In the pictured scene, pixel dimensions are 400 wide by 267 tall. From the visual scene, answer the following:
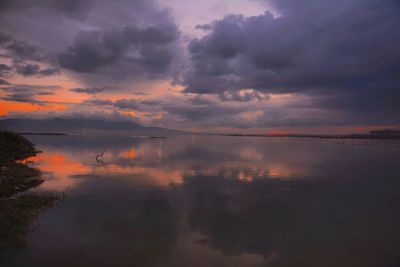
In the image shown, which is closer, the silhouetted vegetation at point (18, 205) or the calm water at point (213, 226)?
the calm water at point (213, 226)

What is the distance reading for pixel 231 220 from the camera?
18.6 meters

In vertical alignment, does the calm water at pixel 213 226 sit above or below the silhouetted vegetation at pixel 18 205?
below

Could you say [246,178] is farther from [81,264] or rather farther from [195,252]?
[81,264]

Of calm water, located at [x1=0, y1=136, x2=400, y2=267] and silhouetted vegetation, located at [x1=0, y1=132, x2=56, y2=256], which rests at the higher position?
silhouetted vegetation, located at [x1=0, y1=132, x2=56, y2=256]

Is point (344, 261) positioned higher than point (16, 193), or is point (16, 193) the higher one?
point (16, 193)

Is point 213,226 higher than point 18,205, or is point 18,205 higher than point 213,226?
point 18,205

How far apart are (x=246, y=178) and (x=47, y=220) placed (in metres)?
24.9

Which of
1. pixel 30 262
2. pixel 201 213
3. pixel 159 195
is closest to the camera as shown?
pixel 30 262

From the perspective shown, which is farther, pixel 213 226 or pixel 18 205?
pixel 18 205

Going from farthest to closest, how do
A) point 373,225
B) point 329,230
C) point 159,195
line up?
1. point 159,195
2. point 373,225
3. point 329,230

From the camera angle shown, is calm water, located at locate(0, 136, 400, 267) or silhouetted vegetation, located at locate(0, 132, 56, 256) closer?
calm water, located at locate(0, 136, 400, 267)

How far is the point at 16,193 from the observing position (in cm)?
2291

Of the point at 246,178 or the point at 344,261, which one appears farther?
the point at 246,178

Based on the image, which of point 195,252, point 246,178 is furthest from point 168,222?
point 246,178
